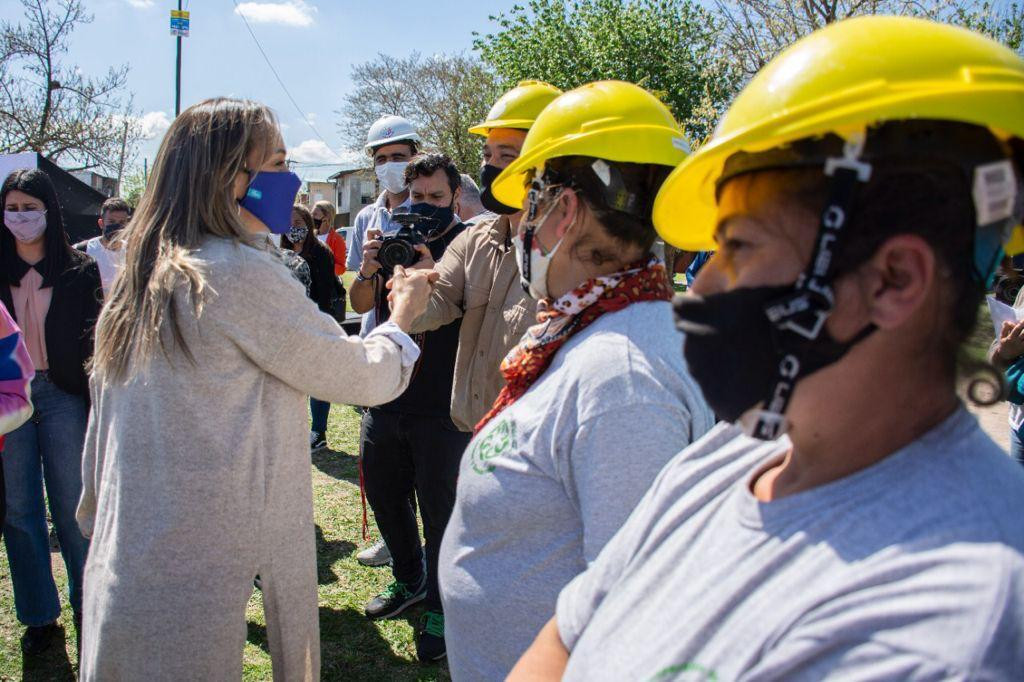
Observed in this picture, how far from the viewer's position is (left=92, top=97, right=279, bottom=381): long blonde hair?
209 centimetres

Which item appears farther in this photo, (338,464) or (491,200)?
(338,464)

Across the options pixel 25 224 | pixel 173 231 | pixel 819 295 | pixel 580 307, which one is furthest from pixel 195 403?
pixel 25 224

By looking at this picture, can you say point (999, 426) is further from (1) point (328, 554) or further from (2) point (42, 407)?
(2) point (42, 407)

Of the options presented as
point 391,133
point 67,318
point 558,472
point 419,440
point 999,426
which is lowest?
point 999,426

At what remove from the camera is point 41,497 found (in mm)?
3699

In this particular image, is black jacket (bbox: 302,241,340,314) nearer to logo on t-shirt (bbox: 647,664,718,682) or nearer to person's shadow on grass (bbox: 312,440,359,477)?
person's shadow on grass (bbox: 312,440,359,477)

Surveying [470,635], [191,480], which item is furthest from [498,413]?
[191,480]

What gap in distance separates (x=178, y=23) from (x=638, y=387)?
21020mm

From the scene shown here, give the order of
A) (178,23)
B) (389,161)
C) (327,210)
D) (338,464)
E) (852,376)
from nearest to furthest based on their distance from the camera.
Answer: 1. (852,376)
2. (389,161)
3. (338,464)
4. (327,210)
5. (178,23)

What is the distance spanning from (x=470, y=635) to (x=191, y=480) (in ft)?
3.14

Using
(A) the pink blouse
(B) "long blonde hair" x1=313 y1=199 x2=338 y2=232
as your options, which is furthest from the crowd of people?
(B) "long blonde hair" x1=313 y1=199 x2=338 y2=232

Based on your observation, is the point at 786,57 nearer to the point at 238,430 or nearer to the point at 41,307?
the point at 238,430

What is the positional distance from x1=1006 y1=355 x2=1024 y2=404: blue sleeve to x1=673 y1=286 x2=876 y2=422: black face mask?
3.10 meters

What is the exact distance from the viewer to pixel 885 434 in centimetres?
92
